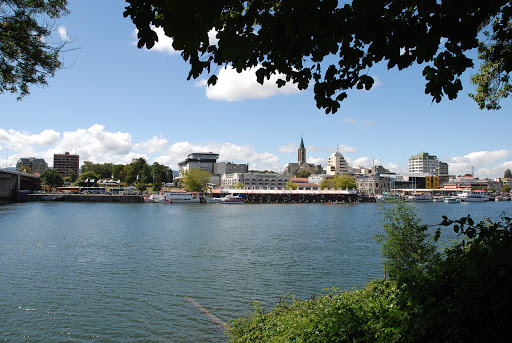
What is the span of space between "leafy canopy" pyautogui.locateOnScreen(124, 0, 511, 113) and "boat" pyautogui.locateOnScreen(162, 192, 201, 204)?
106728 mm

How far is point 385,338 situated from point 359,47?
4692 millimetres

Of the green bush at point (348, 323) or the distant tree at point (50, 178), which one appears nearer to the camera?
the green bush at point (348, 323)

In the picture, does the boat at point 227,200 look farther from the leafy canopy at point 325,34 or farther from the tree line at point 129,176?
the leafy canopy at point 325,34

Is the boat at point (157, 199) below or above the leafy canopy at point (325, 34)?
below

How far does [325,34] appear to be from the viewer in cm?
348

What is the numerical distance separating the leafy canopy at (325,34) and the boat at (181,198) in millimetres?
106728

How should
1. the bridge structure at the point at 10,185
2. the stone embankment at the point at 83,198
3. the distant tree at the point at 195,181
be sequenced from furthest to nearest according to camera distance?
the distant tree at the point at 195,181, the stone embankment at the point at 83,198, the bridge structure at the point at 10,185

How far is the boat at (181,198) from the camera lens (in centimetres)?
10900

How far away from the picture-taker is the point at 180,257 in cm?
2527

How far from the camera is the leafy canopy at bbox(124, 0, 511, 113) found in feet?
9.59

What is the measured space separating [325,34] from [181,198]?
11169cm

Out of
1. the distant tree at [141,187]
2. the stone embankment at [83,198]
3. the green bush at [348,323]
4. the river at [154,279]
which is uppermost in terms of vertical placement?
the distant tree at [141,187]

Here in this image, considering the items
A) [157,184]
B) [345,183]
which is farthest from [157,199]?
[345,183]

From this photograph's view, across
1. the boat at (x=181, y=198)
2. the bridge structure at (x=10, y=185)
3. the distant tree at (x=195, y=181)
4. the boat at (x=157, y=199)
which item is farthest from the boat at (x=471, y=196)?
the bridge structure at (x=10, y=185)
